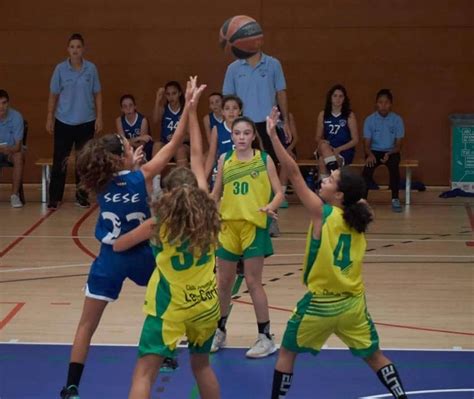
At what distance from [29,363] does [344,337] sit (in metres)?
2.30

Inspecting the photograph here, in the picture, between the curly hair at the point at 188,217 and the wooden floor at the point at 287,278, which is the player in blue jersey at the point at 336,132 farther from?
the curly hair at the point at 188,217

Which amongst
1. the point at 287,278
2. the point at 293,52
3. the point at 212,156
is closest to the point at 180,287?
the point at 212,156

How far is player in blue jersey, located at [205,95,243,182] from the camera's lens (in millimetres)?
7902

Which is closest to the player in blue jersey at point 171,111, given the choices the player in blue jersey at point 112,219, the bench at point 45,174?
the bench at point 45,174

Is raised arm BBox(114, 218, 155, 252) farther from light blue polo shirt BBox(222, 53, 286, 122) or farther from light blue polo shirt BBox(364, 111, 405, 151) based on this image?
light blue polo shirt BBox(364, 111, 405, 151)

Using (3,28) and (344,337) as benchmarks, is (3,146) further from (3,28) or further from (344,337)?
(344,337)

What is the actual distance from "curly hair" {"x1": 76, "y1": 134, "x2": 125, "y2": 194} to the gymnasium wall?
9241 millimetres

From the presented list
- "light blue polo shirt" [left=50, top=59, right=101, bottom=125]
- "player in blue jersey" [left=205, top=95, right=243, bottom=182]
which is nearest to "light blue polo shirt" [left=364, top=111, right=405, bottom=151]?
"light blue polo shirt" [left=50, top=59, right=101, bottom=125]

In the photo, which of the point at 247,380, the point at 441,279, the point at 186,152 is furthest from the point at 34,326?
the point at 186,152

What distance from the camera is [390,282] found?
9.72 metres

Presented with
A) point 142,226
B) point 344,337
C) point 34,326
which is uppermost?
point 142,226

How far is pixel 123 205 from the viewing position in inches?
241

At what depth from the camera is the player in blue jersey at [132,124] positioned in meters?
13.8

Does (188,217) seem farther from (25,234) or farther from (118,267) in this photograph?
(25,234)
